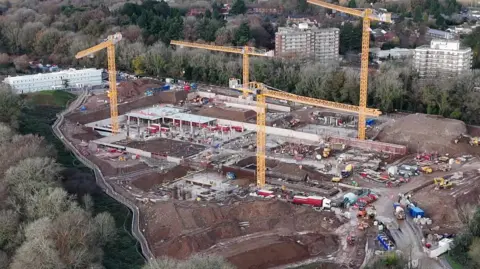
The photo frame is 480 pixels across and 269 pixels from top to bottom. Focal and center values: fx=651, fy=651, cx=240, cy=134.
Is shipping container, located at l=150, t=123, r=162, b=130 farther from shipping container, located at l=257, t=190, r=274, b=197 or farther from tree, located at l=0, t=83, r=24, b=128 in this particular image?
shipping container, located at l=257, t=190, r=274, b=197

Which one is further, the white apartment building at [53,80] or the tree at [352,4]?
the tree at [352,4]

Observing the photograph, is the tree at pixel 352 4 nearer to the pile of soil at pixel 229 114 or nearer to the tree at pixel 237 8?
the tree at pixel 237 8

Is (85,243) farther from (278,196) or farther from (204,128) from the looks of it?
(204,128)

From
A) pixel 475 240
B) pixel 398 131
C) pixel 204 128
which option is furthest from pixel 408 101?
pixel 475 240

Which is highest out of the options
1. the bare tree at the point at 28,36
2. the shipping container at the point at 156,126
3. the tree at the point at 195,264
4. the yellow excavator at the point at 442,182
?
the bare tree at the point at 28,36

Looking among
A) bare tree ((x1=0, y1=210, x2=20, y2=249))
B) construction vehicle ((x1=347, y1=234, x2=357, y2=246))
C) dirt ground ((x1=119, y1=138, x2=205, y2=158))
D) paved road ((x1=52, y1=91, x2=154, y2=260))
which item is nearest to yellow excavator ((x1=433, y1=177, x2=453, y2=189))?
construction vehicle ((x1=347, y1=234, x2=357, y2=246))

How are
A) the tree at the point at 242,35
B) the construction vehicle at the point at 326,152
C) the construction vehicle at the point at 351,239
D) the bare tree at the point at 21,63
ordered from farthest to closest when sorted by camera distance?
1. the tree at the point at 242,35
2. the bare tree at the point at 21,63
3. the construction vehicle at the point at 326,152
4. the construction vehicle at the point at 351,239

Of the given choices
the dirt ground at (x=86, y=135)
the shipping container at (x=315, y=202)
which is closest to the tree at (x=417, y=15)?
the dirt ground at (x=86, y=135)
